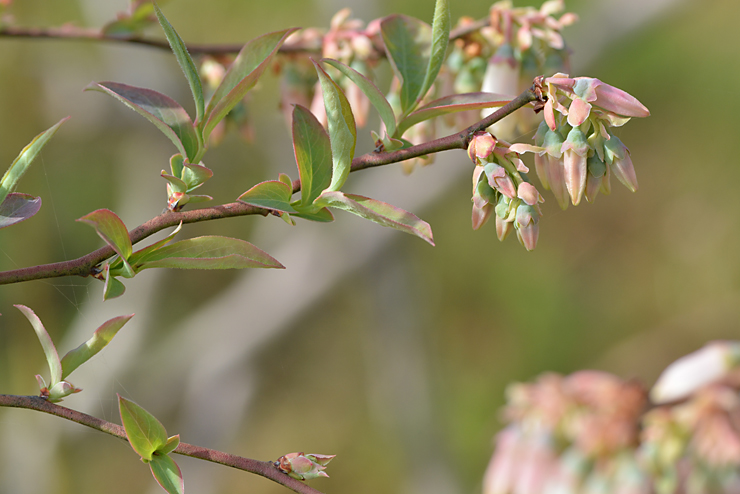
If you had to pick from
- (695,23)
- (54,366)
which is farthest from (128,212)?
(695,23)

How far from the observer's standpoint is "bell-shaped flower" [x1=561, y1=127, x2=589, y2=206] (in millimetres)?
244

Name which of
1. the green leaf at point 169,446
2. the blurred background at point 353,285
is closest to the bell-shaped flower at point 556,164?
the green leaf at point 169,446

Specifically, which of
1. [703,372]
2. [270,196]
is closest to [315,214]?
[270,196]

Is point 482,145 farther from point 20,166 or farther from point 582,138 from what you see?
point 20,166

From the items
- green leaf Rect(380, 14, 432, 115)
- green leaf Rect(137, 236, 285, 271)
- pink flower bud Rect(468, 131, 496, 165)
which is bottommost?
green leaf Rect(137, 236, 285, 271)

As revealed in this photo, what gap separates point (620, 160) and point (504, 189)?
0.19ft

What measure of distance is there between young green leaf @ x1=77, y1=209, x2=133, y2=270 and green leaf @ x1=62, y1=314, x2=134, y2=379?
34mm

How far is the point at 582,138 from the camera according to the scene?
0.24 m

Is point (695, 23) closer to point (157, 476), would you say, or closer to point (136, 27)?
point (136, 27)

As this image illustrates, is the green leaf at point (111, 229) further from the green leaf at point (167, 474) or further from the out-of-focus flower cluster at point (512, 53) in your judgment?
the out-of-focus flower cluster at point (512, 53)

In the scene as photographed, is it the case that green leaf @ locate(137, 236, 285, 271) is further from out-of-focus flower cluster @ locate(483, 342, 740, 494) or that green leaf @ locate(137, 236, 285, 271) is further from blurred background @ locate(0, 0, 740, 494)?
blurred background @ locate(0, 0, 740, 494)

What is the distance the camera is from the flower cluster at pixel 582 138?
23 centimetres

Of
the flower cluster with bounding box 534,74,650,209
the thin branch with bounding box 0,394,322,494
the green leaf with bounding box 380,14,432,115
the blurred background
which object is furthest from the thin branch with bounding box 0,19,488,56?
the blurred background

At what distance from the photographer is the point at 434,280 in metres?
2.68
